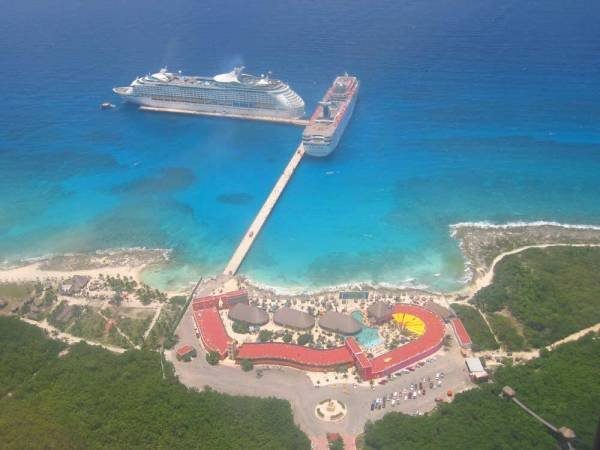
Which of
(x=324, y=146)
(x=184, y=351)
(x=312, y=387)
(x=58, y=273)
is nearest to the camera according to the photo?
(x=312, y=387)

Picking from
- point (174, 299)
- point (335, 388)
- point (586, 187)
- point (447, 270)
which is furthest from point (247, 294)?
point (586, 187)

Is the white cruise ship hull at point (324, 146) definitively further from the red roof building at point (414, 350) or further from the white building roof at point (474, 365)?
the white building roof at point (474, 365)

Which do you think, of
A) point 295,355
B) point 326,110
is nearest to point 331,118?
point 326,110

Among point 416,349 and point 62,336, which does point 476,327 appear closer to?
point 416,349

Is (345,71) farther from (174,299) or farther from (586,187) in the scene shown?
(174,299)

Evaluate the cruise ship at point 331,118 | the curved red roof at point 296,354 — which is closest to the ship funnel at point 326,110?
the cruise ship at point 331,118
